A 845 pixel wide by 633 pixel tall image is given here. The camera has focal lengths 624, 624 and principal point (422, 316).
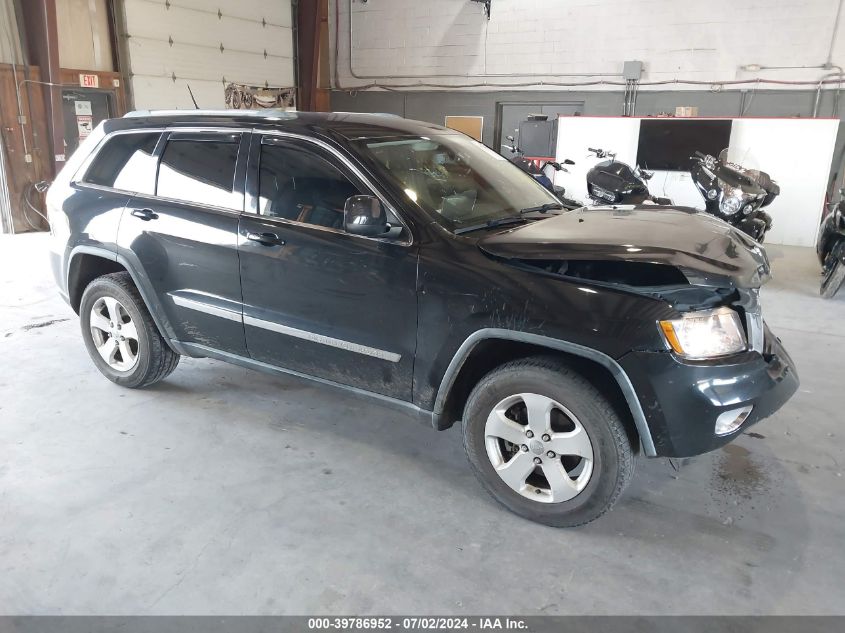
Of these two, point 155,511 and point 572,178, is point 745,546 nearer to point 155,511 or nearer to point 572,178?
point 155,511

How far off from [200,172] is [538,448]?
7.14 ft

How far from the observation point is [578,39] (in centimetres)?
1109

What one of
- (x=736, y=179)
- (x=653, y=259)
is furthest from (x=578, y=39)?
(x=653, y=259)

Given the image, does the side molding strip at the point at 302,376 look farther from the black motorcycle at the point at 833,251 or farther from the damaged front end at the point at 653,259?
the black motorcycle at the point at 833,251

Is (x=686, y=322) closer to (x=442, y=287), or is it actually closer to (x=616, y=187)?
(x=442, y=287)

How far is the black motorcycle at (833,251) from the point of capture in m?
6.03

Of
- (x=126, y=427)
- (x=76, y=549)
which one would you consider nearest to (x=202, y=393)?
(x=126, y=427)

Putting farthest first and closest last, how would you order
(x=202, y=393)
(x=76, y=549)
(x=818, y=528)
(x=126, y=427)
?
(x=202, y=393) → (x=126, y=427) → (x=818, y=528) → (x=76, y=549)

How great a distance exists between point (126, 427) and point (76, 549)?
41.8 inches

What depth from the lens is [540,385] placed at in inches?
95.0

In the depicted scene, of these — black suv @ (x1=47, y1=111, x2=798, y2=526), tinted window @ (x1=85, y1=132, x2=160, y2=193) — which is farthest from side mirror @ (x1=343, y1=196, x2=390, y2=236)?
tinted window @ (x1=85, y1=132, x2=160, y2=193)

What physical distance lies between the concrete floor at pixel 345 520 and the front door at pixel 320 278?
1.65ft

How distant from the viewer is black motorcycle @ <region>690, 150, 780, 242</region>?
6.82 metres

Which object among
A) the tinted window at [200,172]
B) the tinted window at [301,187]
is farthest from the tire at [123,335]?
the tinted window at [301,187]
